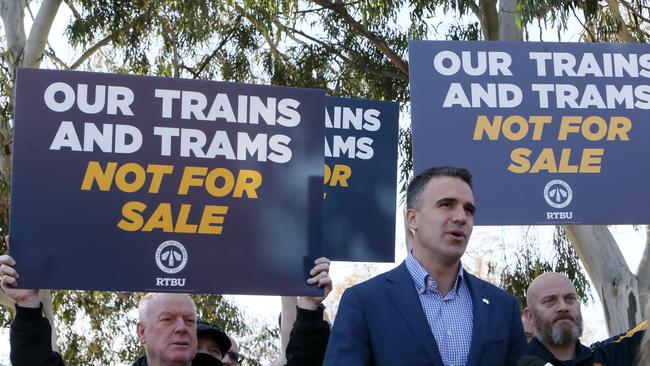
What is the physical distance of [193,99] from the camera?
18.1 feet

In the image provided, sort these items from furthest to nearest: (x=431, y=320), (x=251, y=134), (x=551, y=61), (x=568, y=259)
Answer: (x=568, y=259)
(x=551, y=61)
(x=251, y=134)
(x=431, y=320)

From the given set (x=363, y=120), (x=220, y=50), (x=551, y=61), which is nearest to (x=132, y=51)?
(x=220, y=50)

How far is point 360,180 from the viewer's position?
6949 mm

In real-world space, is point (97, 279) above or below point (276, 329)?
below

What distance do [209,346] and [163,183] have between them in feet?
3.12

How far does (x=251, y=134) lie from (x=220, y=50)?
9319mm

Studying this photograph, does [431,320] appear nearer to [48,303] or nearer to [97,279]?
[97,279]

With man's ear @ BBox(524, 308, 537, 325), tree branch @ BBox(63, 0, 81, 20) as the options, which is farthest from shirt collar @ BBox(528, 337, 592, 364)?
tree branch @ BBox(63, 0, 81, 20)

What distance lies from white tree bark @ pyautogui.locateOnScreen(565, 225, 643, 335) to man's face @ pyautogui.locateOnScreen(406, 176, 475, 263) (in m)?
8.22

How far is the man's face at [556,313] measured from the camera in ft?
18.4

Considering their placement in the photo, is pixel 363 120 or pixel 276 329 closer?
pixel 363 120

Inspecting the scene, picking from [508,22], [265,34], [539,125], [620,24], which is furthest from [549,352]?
[265,34]

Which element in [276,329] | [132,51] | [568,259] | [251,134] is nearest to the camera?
[251,134]

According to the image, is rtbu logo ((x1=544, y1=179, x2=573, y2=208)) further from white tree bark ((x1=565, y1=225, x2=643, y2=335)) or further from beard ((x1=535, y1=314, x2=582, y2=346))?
white tree bark ((x1=565, y1=225, x2=643, y2=335))
